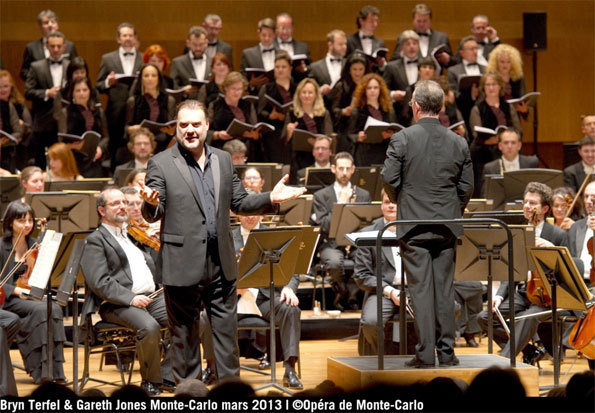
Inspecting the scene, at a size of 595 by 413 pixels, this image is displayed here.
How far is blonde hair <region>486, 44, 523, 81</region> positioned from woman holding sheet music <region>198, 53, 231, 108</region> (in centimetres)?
257

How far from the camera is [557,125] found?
39.3 ft

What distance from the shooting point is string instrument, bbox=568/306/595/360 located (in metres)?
5.04

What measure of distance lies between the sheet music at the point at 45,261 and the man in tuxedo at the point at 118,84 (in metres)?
3.74

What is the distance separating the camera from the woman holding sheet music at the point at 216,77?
8.79 metres

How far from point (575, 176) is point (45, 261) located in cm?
500

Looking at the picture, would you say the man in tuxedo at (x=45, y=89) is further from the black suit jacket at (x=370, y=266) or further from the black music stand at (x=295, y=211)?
the black suit jacket at (x=370, y=266)

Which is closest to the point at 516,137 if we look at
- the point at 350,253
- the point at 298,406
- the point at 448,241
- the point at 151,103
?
the point at 350,253

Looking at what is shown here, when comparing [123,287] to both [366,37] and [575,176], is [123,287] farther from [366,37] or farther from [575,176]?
[366,37]

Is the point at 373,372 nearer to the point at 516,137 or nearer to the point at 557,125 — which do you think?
the point at 516,137

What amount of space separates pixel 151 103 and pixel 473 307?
11.7 feet

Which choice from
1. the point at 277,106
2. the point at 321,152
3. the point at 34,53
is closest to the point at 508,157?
the point at 321,152

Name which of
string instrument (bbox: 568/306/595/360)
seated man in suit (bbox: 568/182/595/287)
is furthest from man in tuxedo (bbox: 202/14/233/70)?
string instrument (bbox: 568/306/595/360)

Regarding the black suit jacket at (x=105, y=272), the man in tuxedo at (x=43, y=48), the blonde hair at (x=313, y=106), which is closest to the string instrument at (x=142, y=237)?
the black suit jacket at (x=105, y=272)

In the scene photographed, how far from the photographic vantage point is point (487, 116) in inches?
353
